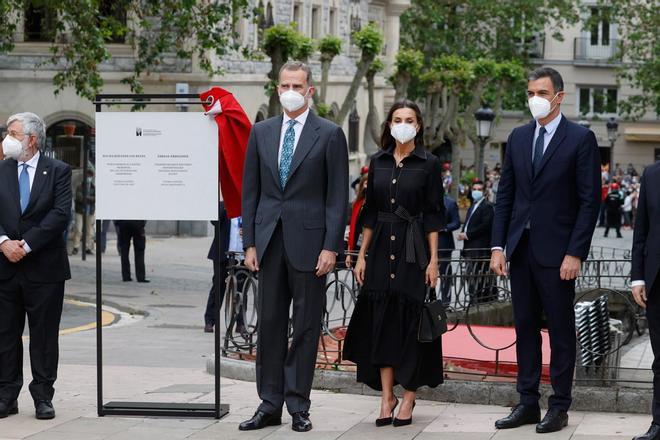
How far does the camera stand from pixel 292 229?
354 inches

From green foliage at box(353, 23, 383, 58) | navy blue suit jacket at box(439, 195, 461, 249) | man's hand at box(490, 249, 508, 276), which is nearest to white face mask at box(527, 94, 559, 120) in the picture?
man's hand at box(490, 249, 508, 276)

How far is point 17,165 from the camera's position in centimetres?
970

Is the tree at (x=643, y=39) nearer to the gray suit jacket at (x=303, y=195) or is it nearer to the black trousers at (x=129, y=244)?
the black trousers at (x=129, y=244)

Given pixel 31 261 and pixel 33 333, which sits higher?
pixel 31 261

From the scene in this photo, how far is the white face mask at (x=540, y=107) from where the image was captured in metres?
8.87

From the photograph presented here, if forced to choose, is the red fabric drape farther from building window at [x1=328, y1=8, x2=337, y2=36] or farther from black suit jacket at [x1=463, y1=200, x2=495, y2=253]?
building window at [x1=328, y1=8, x2=337, y2=36]

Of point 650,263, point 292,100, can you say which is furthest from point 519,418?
point 292,100

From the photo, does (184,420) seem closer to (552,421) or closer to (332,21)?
(552,421)

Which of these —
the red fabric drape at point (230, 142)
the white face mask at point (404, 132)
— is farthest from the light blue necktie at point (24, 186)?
the white face mask at point (404, 132)

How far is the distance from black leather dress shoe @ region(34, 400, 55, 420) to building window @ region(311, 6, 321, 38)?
117ft

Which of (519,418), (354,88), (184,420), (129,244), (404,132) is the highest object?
(354,88)

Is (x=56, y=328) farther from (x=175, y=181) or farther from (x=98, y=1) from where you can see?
(x=98, y=1)

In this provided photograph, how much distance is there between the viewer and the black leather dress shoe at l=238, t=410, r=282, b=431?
8.99 meters

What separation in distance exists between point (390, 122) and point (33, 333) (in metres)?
Result: 2.66
